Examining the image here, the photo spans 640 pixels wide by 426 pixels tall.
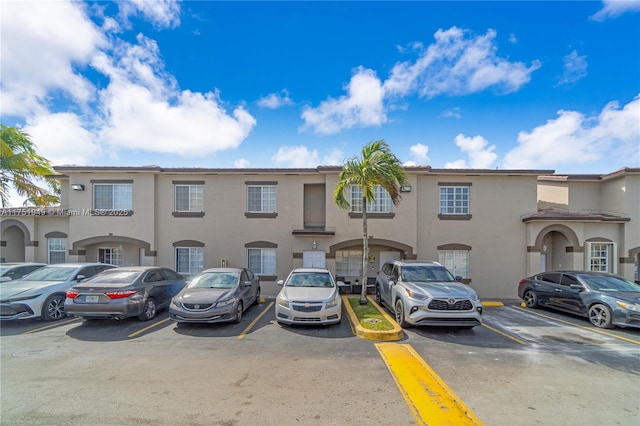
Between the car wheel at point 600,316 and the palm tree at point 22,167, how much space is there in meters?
23.8

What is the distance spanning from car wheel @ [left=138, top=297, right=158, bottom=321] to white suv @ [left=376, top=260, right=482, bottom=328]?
25.2 ft

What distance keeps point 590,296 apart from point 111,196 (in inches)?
806

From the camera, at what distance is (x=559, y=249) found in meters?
14.1

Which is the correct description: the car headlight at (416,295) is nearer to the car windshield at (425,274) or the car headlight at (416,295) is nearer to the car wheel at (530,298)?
the car windshield at (425,274)

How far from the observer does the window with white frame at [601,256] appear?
1334 cm

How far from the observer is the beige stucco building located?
1347cm

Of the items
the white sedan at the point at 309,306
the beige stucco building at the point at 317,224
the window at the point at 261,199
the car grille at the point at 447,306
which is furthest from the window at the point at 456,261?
the window at the point at 261,199

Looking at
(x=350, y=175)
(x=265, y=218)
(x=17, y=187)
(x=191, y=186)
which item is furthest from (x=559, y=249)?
(x=17, y=187)

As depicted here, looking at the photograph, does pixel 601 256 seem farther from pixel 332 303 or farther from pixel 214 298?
pixel 214 298

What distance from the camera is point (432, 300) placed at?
24.7 ft

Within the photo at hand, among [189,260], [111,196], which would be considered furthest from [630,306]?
[111,196]

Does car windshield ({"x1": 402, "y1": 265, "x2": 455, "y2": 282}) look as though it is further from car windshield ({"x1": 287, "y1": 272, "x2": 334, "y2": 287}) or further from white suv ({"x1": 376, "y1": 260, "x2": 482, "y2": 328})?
car windshield ({"x1": 287, "y1": 272, "x2": 334, "y2": 287})

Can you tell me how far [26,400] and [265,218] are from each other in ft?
33.3

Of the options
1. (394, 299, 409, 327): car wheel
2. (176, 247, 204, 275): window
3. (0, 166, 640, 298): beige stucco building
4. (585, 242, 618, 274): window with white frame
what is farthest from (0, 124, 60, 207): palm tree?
(585, 242, 618, 274): window with white frame
